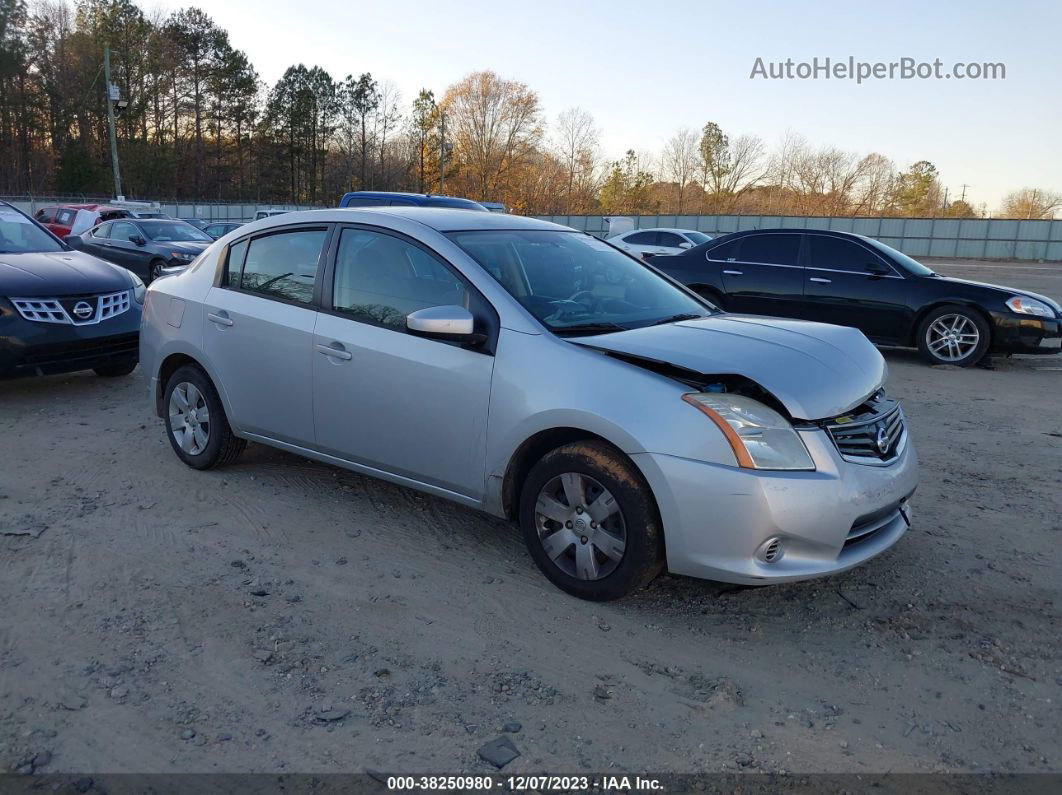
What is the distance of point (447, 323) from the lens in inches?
147

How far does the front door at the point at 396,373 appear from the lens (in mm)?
3900

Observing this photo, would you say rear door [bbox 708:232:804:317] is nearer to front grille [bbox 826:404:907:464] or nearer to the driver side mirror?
front grille [bbox 826:404:907:464]

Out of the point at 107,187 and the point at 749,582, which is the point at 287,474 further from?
the point at 107,187

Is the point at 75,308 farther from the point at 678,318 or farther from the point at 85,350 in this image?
the point at 678,318

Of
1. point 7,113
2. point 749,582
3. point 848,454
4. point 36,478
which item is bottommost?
point 36,478

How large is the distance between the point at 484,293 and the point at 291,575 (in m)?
1.60

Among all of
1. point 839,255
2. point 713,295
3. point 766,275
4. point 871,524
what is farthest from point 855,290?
point 871,524

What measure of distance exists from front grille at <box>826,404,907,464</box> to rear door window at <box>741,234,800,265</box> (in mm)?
6971

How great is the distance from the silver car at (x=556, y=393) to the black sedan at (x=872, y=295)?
19.2ft

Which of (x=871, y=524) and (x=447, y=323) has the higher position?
(x=447, y=323)

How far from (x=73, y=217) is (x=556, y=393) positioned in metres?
23.3

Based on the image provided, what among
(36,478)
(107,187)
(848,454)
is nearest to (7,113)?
(107,187)

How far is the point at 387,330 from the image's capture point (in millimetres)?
4203

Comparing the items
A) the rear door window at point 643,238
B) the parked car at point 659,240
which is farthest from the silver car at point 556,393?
the rear door window at point 643,238
